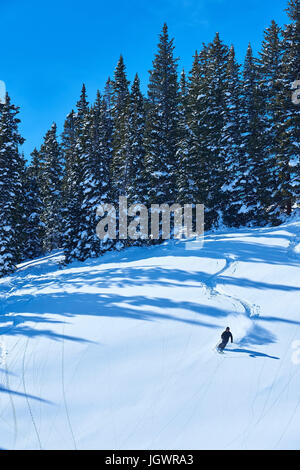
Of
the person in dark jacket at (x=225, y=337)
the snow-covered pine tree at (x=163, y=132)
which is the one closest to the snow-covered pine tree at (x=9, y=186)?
the snow-covered pine tree at (x=163, y=132)

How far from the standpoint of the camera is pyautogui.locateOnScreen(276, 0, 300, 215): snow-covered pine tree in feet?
75.9

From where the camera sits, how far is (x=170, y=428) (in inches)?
280

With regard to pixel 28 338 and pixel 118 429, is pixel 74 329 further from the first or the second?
pixel 118 429

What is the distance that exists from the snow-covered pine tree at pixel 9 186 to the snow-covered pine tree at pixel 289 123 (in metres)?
22.3

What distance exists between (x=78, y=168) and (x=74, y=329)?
23734 millimetres

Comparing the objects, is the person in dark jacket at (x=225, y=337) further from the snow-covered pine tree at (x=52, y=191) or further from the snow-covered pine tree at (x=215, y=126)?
the snow-covered pine tree at (x=52, y=191)

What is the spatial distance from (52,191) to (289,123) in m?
29.1

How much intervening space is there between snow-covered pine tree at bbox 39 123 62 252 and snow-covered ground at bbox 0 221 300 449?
23627mm

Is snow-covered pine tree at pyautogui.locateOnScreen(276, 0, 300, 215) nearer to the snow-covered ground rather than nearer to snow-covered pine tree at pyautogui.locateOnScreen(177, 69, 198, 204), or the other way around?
snow-covered pine tree at pyautogui.locateOnScreen(177, 69, 198, 204)

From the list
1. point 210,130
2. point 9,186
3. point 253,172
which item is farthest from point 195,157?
point 9,186

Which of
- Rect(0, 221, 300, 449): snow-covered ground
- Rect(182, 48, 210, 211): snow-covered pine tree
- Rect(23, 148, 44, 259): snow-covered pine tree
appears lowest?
Rect(0, 221, 300, 449): snow-covered ground

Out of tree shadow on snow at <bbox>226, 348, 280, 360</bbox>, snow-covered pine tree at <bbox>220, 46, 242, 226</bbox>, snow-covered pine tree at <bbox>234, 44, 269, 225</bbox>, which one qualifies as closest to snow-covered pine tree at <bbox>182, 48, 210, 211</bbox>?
snow-covered pine tree at <bbox>220, 46, 242, 226</bbox>

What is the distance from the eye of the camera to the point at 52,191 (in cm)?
4022

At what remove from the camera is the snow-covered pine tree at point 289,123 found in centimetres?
2314
